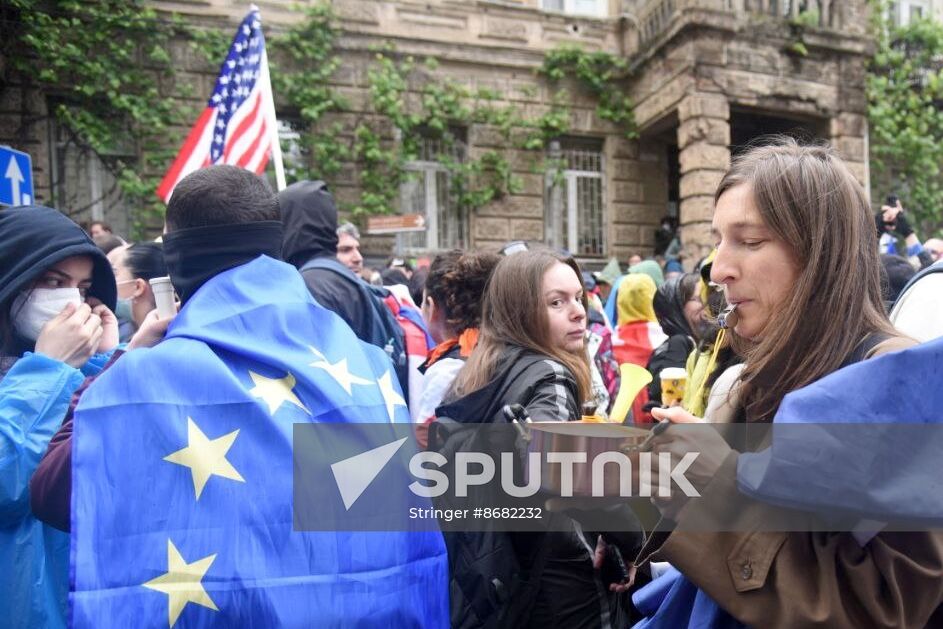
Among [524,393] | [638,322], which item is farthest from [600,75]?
[524,393]

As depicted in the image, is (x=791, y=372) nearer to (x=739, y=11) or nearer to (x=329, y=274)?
(x=329, y=274)

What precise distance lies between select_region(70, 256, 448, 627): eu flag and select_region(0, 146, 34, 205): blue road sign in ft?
10.6

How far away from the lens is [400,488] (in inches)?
69.8

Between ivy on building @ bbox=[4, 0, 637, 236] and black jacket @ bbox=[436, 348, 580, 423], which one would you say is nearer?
black jacket @ bbox=[436, 348, 580, 423]

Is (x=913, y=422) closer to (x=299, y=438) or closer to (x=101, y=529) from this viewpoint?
(x=299, y=438)

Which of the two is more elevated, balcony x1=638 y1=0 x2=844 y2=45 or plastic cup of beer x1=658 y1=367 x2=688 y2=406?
balcony x1=638 y1=0 x2=844 y2=45

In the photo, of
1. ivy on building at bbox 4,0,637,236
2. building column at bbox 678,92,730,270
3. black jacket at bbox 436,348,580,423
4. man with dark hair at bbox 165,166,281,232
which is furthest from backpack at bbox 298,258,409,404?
building column at bbox 678,92,730,270

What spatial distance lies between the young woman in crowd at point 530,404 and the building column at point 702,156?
921 cm

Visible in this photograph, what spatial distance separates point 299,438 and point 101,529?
0.42 meters

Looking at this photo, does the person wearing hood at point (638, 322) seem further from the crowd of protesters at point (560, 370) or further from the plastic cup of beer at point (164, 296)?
the plastic cup of beer at point (164, 296)

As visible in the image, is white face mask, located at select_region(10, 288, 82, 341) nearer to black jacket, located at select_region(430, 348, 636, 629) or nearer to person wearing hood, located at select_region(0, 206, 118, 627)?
person wearing hood, located at select_region(0, 206, 118, 627)

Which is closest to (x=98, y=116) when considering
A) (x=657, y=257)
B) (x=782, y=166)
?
(x=657, y=257)

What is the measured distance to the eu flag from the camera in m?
1.43

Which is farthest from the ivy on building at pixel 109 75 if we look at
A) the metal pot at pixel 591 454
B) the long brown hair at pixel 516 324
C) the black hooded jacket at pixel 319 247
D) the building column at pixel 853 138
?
the building column at pixel 853 138
